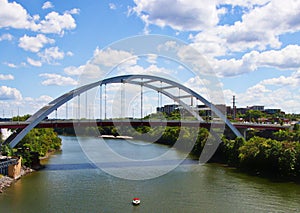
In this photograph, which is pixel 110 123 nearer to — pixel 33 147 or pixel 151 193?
pixel 33 147

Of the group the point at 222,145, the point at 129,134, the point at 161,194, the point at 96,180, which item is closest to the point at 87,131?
the point at 129,134

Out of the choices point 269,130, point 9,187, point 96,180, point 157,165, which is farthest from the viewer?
point 269,130

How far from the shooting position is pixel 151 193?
13688 millimetres

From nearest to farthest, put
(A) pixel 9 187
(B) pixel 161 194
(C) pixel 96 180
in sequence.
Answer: (B) pixel 161 194 → (A) pixel 9 187 → (C) pixel 96 180

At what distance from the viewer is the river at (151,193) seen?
1192cm

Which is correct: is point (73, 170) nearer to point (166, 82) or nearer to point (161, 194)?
point (161, 194)

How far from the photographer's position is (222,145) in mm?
23750

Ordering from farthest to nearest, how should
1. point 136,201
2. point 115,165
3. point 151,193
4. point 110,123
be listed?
point 110,123, point 115,165, point 151,193, point 136,201

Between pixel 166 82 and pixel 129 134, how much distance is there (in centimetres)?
2166

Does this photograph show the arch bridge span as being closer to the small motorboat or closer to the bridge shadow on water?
the bridge shadow on water

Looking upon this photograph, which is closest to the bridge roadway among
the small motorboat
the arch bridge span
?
the arch bridge span

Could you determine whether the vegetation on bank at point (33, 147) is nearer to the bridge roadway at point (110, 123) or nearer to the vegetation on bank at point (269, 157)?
the bridge roadway at point (110, 123)

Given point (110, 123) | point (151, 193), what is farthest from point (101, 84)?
point (151, 193)

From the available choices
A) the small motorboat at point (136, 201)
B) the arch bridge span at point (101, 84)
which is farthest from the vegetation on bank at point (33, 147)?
the small motorboat at point (136, 201)
